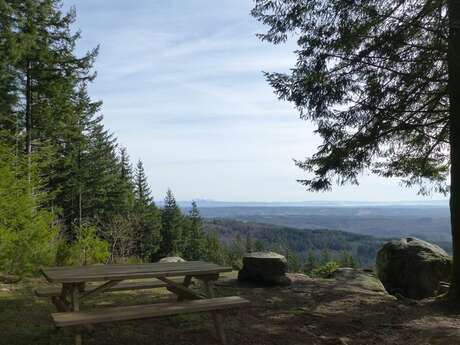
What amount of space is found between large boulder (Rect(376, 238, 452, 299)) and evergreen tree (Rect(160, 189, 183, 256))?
4444 centimetres

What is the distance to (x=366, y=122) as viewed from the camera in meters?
6.78

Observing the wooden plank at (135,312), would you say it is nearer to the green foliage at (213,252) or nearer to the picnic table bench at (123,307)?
the picnic table bench at (123,307)

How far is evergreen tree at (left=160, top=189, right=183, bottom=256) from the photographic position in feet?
173

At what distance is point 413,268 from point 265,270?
2.89 metres

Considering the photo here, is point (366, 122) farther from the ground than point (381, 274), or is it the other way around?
point (366, 122)

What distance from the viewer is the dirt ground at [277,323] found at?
4648 mm

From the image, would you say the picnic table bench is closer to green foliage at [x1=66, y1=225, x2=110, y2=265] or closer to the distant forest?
green foliage at [x1=66, y1=225, x2=110, y2=265]

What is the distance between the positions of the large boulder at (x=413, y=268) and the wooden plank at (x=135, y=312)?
16.7 feet

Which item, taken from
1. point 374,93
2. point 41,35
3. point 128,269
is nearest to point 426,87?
point 374,93

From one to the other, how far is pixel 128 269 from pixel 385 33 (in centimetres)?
468

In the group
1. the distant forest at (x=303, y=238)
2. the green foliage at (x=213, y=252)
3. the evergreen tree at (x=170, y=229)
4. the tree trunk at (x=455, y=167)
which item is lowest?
the distant forest at (x=303, y=238)

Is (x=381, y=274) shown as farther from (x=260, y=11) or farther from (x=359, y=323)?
(x=260, y=11)

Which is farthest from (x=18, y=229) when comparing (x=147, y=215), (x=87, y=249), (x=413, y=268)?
(x=147, y=215)

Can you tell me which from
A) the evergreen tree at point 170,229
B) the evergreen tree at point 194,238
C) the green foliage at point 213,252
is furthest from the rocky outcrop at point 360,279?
the green foliage at point 213,252
